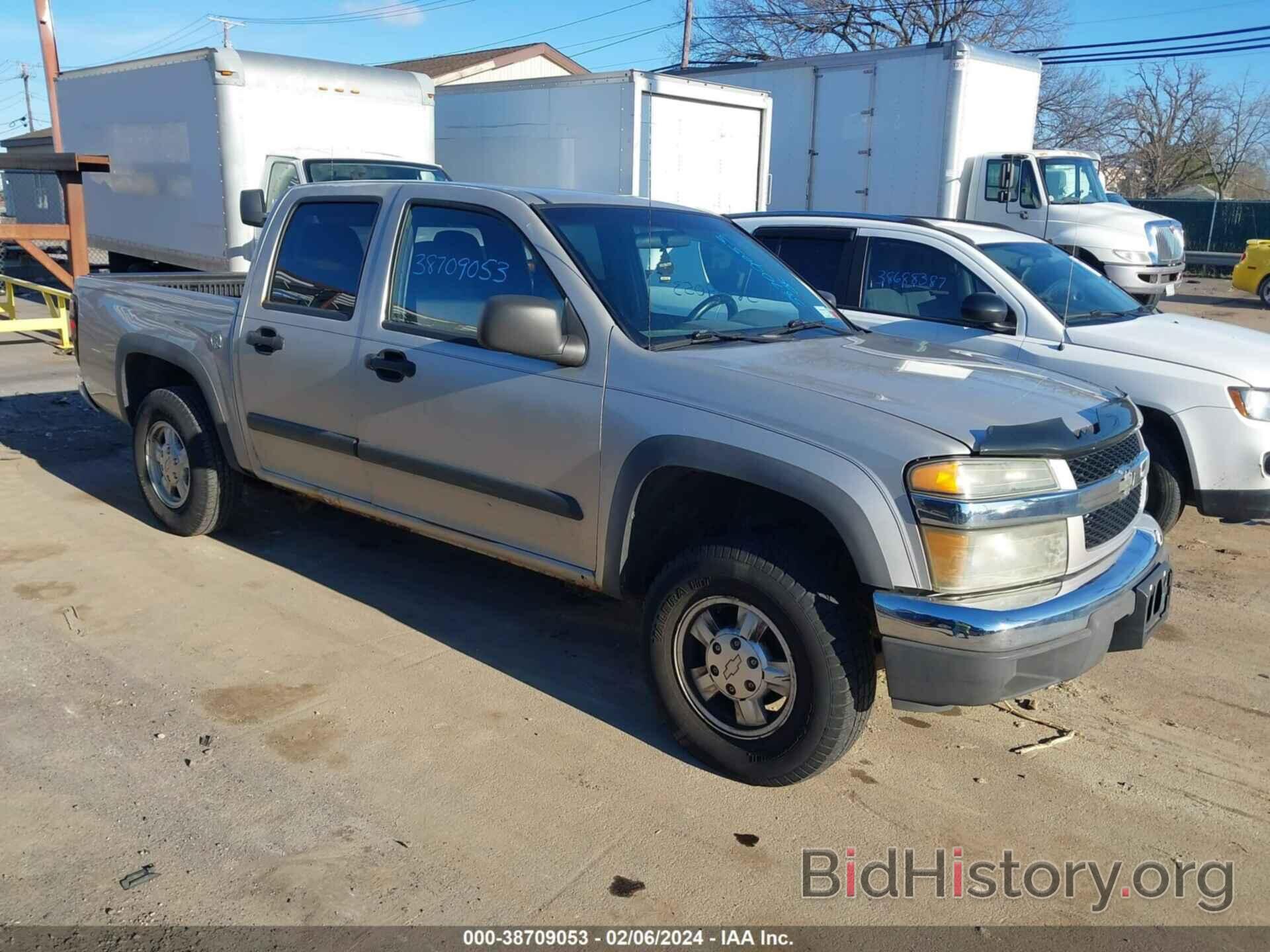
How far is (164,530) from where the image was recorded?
595 cm

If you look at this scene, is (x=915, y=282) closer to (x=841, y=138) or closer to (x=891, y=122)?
(x=891, y=122)

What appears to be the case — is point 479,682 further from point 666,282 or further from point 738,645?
point 666,282

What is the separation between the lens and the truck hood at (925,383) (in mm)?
3293

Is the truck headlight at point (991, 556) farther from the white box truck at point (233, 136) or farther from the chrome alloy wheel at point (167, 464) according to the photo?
the white box truck at point (233, 136)

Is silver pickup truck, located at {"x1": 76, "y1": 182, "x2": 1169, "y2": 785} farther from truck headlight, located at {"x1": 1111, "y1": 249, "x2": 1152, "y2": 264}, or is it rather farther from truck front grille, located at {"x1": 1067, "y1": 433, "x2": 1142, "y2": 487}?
truck headlight, located at {"x1": 1111, "y1": 249, "x2": 1152, "y2": 264}

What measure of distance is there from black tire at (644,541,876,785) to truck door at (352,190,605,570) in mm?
448

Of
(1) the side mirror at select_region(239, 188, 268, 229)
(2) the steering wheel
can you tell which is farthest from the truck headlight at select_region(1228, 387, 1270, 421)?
(1) the side mirror at select_region(239, 188, 268, 229)

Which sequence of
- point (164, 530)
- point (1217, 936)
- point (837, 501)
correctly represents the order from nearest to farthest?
point (1217, 936) → point (837, 501) → point (164, 530)

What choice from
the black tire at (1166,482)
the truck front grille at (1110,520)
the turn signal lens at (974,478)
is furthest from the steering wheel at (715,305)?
the black tire at (1166,482)

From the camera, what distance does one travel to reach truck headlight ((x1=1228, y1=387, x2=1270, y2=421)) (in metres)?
5.50

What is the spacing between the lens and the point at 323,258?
495 cm

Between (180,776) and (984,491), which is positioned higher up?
(984,491)

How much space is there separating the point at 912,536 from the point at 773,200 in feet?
47.4

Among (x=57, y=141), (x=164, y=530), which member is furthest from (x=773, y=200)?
(x=164, y=530)
